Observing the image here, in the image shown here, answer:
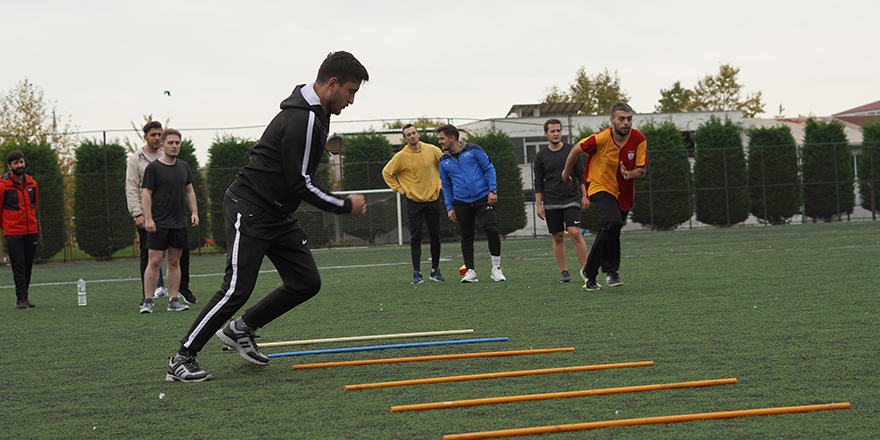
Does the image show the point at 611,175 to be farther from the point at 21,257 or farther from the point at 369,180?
the point at 369,180

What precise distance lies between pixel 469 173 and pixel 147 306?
3925mm

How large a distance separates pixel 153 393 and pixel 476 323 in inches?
101

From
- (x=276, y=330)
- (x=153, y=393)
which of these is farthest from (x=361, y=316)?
(x=153, y=393)

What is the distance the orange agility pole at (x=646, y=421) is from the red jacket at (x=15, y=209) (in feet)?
24.6

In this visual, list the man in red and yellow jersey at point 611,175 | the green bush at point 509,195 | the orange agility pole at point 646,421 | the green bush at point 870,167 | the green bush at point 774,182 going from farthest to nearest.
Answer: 1. the green bush at point 870,167
2. the green bush at point 774,182
3. the green bush at point 509,195
4. the man in red and yellow jersey at point 611,175
5. the orange agility pole at point 646,421

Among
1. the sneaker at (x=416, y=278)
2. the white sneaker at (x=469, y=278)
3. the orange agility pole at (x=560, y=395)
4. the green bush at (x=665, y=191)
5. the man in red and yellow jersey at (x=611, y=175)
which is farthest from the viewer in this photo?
the green bush at (x=665, y=191)

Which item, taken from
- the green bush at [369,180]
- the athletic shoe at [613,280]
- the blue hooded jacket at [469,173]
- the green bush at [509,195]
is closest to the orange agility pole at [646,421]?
the athletic shoe at [613,280]

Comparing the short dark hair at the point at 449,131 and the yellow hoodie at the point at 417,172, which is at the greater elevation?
the short dark hair at the point at 449,131

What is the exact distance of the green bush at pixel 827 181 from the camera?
23344 mm

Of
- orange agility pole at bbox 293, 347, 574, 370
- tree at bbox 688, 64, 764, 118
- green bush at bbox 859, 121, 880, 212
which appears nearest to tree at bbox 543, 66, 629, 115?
tree at bbox 688, 64, 764, 118

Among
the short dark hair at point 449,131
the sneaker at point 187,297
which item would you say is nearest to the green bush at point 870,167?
the short dark hair at point 449,131

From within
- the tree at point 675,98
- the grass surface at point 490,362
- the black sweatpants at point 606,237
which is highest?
the tree at point 675,98

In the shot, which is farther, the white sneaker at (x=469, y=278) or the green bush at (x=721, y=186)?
the green bush at (x=721, y=186)

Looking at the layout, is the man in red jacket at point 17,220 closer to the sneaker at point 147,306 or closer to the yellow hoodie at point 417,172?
the sneaker at point 147,306
